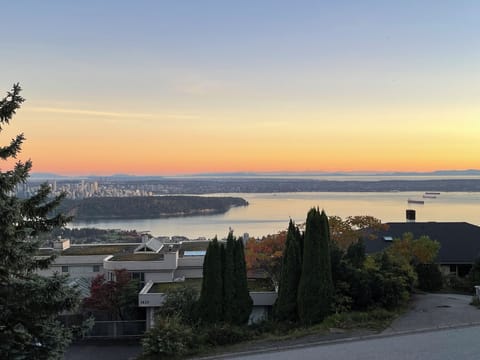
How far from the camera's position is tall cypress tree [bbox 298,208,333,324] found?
13.7 meters

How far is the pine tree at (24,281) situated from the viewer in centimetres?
802

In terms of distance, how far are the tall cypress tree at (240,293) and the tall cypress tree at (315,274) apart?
195 cm

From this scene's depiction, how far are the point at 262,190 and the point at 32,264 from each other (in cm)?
16389

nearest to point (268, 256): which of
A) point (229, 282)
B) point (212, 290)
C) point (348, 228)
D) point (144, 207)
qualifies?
point (348, 228)

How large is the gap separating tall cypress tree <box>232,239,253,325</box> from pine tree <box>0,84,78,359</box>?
6.94 meters

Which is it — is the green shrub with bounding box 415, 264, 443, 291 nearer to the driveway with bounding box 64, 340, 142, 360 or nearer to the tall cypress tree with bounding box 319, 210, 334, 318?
the tall cypress tree with bounding box 319, 210, 334, 318

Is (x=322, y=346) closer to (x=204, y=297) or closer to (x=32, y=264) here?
(x=204, y=297)

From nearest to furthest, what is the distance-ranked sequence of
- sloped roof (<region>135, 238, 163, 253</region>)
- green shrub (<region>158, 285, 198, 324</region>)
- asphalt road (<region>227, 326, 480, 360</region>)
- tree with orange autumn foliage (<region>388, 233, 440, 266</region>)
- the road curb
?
asphalt road (<region>227, 326, 480, 360</region>), the road curb, green shrub (<region>158, 285, 198, 324</region>), tree with orange autumn foliage (<region>388, 233, 440, 266</region>), sloped roof (<region>135, 238, 163, 253</region>)

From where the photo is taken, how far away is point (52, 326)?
8.77m

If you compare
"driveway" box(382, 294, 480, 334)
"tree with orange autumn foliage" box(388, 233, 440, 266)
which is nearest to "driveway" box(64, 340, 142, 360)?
"driveway" box(382, 294, 480, 334)

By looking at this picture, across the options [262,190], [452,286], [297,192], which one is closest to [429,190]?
[297,192]

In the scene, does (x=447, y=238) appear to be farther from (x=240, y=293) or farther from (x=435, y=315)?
(x=240, y=293)

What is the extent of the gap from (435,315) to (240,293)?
5578 millimetres

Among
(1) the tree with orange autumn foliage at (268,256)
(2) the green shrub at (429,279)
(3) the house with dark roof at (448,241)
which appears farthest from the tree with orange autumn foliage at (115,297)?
(3) the house with dark roof at (448,241)
